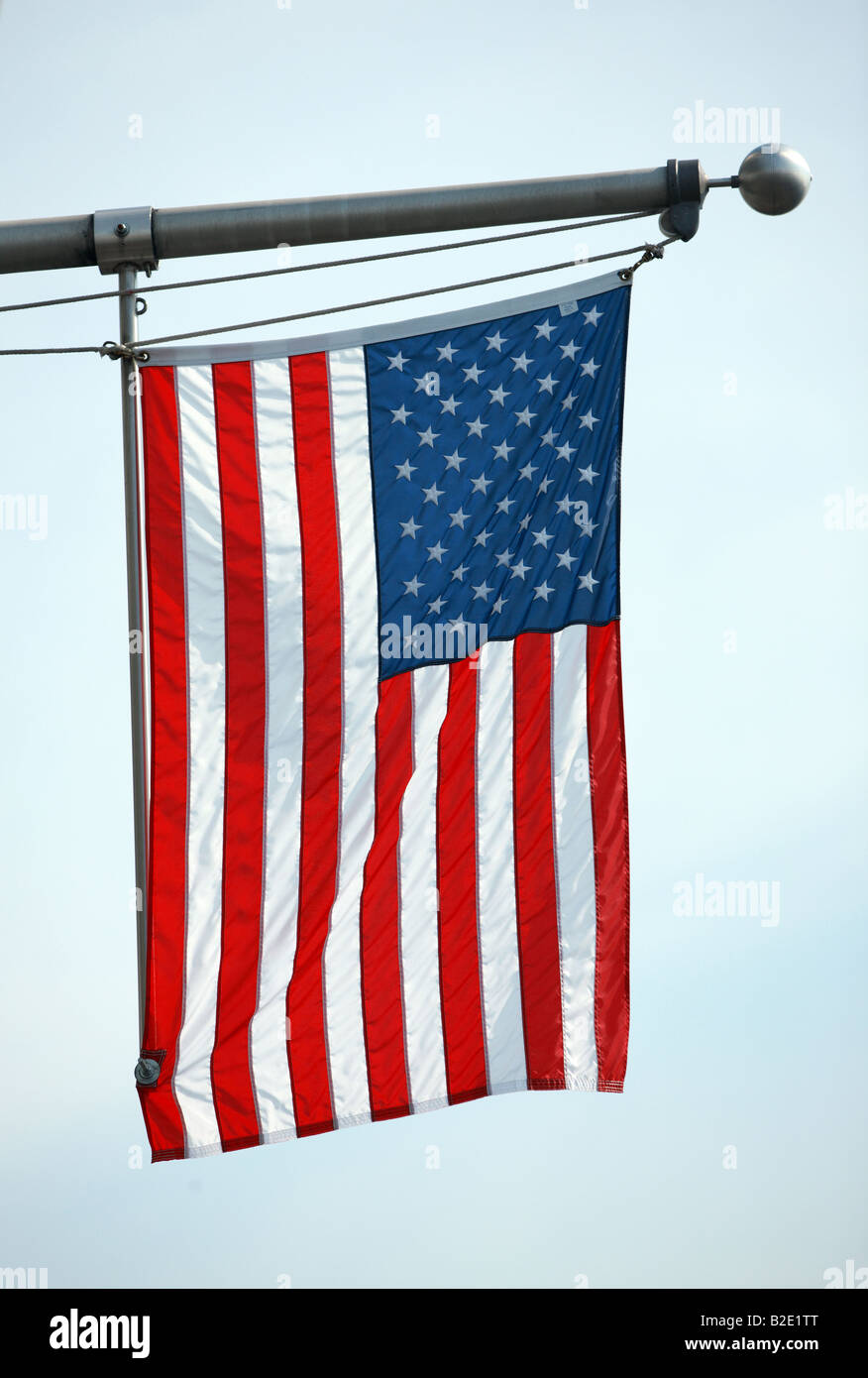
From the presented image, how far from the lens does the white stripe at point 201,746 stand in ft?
26.0

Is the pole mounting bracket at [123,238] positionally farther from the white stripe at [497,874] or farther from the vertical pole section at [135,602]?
Result: the white stripe at [497,874]

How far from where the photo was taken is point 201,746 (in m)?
8.24

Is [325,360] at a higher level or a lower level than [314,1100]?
higher

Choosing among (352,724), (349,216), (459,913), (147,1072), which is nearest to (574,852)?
(459,913)

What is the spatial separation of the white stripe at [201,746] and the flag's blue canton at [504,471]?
96 centimetres

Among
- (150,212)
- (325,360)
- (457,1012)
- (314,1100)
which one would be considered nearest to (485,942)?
(457,1012)

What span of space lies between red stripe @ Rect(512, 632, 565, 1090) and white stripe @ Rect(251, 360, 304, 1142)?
4.06ft

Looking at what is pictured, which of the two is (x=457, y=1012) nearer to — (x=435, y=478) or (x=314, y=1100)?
(x=314, y=1100)

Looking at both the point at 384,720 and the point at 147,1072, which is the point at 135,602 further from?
the point at 147,1072

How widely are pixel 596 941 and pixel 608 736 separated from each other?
115cm

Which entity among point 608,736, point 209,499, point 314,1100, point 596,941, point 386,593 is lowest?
point 314,1100

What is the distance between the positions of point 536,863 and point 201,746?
194 cm

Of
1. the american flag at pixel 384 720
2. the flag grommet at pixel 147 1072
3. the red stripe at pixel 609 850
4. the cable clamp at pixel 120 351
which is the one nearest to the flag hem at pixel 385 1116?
the american flag at pixel 384 720

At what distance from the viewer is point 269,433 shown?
8.73m
